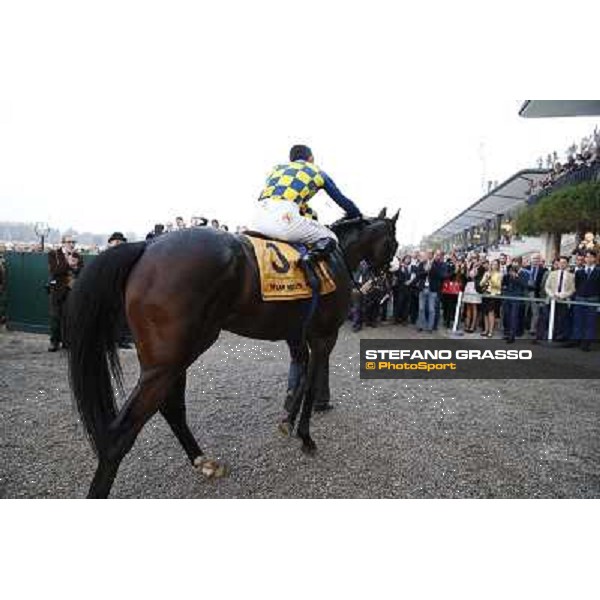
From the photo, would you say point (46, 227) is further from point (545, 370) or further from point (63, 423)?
point (545, 370)

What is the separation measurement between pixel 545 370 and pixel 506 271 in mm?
3325

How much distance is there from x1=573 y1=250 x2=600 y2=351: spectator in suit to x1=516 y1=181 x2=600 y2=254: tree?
912mm

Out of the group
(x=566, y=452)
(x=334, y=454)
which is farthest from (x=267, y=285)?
(x=566, y=452)

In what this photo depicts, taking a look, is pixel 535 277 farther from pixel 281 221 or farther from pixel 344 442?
pixel 281 221

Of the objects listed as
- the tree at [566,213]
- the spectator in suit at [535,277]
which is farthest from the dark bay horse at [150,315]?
the tree at [566,213]

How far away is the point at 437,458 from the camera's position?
2670 millimetres

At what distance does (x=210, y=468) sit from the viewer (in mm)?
2449

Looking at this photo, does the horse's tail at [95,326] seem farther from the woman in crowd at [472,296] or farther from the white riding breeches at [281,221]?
the woman in crowd at [472,296]

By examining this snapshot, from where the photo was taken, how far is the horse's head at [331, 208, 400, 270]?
3.29 m

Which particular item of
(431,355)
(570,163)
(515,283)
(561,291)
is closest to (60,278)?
(431,355)

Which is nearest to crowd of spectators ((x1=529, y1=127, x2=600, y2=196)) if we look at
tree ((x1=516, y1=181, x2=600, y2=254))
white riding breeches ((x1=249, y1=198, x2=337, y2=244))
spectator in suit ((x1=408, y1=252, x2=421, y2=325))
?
tree ((x1=516, y1=181, x2=600, y2=254))

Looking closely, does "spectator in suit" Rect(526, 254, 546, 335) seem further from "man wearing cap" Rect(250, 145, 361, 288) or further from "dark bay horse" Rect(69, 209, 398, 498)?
"dark bay horse" Rect(69, 209, 398, 498)
